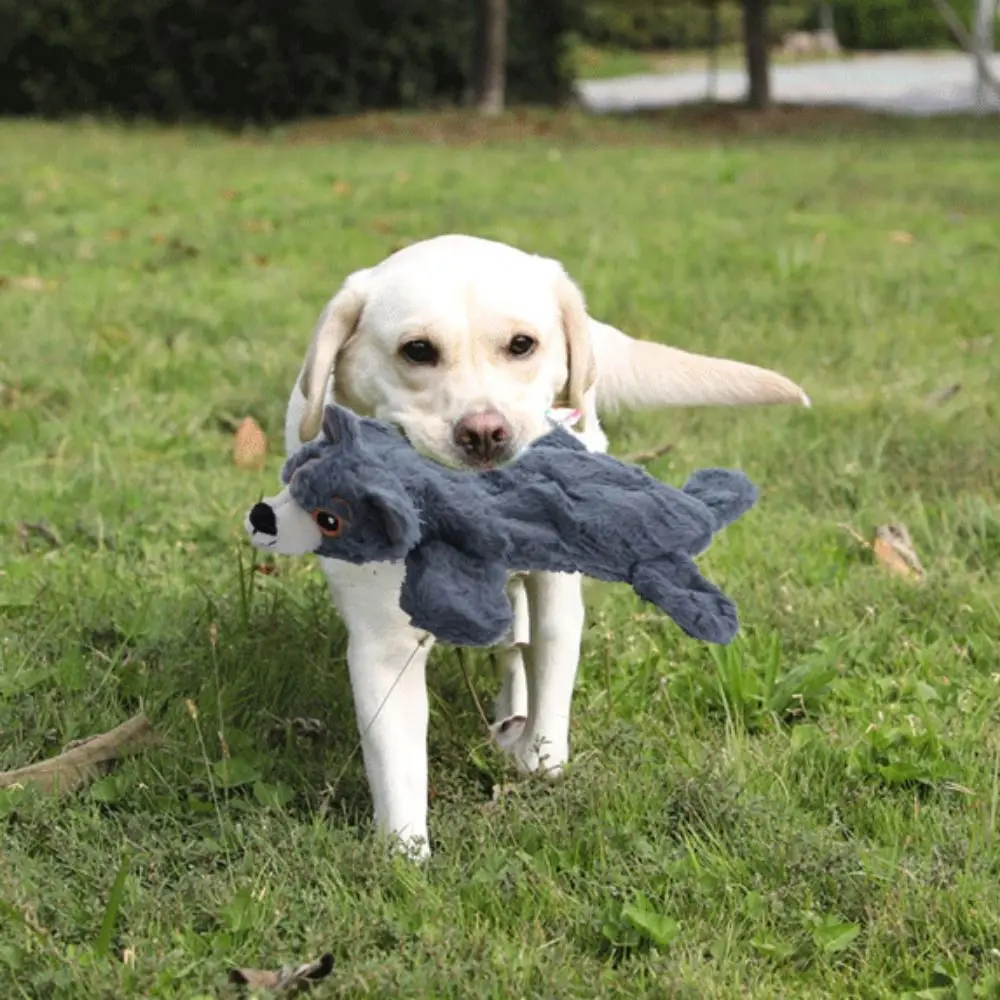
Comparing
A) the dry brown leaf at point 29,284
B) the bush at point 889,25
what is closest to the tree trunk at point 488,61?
the dry brown leaf at point 29,284

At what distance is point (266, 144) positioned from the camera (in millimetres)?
14148

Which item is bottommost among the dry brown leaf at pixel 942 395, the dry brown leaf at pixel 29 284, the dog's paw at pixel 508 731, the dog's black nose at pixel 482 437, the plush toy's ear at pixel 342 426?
the dog's paw at pixel 508 731

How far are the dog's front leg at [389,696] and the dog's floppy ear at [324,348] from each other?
320 mm

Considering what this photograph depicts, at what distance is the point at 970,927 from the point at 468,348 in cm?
120

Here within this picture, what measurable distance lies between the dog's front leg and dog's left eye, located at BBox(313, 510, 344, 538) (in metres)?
0.19

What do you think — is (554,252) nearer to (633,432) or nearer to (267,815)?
(633,432)

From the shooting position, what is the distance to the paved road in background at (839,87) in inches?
834

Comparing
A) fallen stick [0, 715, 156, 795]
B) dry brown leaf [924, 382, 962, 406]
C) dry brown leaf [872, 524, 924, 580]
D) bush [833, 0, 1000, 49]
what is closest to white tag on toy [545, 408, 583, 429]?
fallen stick [0, 715, 156, 795]

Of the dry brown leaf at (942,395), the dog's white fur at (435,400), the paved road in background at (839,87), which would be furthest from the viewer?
the paved road in background at (839,87)

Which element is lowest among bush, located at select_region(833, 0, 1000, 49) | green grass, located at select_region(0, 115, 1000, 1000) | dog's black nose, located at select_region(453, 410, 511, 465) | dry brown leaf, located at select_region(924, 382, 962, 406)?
green grass, located at select_region(0, 115, 1000, 1000)

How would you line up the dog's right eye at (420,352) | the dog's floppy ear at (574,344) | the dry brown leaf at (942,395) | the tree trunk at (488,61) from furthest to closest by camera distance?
the tree trunk at (488,61) < the dry brown leaf at (942,395) < the dog's floppy ear at (574,344) < the dog's right eye at (420,352)

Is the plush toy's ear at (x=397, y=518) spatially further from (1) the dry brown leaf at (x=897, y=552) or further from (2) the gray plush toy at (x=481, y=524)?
(1) the dry brown leaf at (x=897, y=552)

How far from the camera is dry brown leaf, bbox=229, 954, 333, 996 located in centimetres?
207

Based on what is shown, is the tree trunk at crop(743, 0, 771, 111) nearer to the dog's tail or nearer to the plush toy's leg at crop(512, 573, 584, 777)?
the dog's tail
